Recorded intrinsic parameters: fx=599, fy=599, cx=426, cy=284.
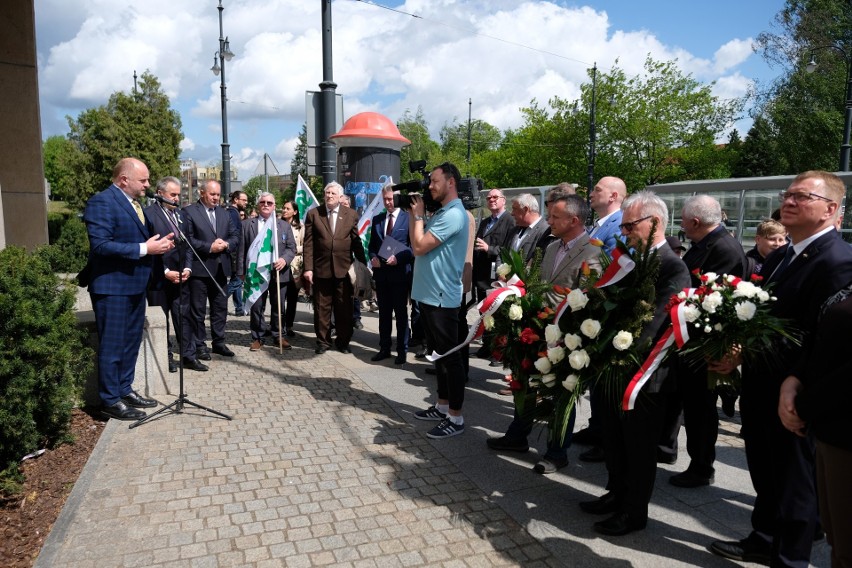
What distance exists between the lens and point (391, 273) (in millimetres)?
7477

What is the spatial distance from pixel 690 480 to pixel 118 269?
480cm

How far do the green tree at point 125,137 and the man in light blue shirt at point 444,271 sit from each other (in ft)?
94.5

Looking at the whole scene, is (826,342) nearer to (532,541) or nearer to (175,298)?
(532,541)

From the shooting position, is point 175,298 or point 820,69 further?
point 820,69

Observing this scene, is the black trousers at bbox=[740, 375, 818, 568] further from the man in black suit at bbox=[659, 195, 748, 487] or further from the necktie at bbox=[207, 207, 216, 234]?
the necktie at bbox=[207, 207, 216, 234]

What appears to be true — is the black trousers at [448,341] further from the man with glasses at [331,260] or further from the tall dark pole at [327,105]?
the tall dark pole at [327,105]

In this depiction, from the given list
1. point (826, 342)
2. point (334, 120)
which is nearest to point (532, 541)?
point (826, 342)

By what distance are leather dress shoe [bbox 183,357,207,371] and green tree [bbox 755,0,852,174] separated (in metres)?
27.1

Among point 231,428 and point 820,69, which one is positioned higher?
point 820,69

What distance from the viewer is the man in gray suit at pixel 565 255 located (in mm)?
4114

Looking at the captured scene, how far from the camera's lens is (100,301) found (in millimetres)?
5117

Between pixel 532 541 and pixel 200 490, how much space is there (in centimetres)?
217

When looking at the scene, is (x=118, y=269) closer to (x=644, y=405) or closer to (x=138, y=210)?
(x=138, y=210)

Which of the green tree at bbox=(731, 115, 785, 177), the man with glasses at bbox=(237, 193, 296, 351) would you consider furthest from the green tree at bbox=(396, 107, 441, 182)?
the man with glasses at bbox=(237, 193, 296, 351)
